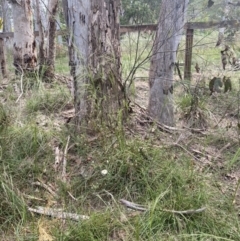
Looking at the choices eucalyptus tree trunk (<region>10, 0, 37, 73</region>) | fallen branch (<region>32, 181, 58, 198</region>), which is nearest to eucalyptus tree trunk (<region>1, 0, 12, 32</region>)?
eucalyptus tree trunk (<region>10, 0, 37, 73</region>)

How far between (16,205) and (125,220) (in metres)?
0.74

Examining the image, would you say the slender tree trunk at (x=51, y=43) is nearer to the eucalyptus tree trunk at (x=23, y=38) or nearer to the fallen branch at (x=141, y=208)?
the eucalyptus tree trunk at (x=23, y=38)

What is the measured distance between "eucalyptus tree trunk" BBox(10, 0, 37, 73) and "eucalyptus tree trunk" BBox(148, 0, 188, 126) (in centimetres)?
188

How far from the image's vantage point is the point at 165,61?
3.50 m

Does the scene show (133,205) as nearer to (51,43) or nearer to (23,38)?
(23,38)

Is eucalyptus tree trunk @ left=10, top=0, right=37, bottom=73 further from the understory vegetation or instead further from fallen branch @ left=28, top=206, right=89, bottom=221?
fallen branch @ left=28, top=206, right=89, bottom=221

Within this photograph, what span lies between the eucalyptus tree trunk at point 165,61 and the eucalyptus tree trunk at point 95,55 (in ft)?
2.94

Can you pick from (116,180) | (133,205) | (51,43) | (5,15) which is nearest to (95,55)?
(116,180)

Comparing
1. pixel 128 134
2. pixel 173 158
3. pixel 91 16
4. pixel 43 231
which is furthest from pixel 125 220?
pixel 91 16

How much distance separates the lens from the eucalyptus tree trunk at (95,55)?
246 centimetres

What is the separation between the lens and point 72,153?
2.53 meters

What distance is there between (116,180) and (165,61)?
1823mm

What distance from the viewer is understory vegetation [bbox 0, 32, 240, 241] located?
6.06 ft

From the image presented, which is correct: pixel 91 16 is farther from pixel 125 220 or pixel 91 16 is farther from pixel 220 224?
pixel 220 224
